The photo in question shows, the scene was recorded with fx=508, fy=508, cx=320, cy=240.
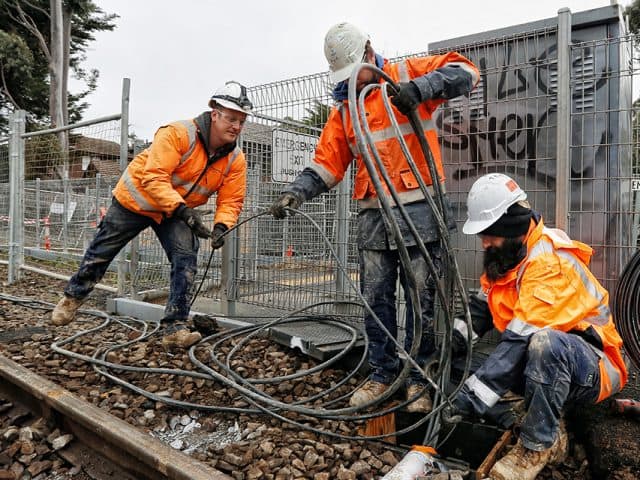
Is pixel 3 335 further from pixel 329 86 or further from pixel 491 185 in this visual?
pixel 491 185

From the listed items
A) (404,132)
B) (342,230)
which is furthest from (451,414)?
(342,230)

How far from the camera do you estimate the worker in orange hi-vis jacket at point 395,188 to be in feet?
9.70

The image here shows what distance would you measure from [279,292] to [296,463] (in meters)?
2.59

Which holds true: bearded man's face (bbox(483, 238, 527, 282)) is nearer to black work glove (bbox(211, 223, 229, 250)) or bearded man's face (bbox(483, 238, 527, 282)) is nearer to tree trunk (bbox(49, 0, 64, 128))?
black work glove (bbox(211, 223, 229, 250))

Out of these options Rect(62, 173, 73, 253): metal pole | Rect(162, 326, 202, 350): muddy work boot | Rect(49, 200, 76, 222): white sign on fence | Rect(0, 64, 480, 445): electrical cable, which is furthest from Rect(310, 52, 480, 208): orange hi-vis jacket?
Rect(49, 200, 76, 222): white sign on fence

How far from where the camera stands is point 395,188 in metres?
2.87

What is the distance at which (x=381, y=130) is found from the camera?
3057 millimetres

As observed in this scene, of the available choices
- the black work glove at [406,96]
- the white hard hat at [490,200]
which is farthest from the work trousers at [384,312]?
the black work glove at [406,96]

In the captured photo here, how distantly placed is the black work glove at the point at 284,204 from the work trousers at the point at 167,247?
124 centimetres

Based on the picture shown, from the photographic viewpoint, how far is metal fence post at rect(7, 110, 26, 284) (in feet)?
25.4

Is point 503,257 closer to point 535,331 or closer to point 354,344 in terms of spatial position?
point 535,331

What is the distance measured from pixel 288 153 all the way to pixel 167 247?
153 centimetres

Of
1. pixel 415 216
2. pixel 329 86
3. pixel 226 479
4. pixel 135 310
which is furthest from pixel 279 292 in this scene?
pixel 226 479

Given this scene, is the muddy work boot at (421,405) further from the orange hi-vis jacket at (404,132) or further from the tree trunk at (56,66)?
the tree trunk at (56,66)
